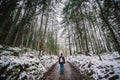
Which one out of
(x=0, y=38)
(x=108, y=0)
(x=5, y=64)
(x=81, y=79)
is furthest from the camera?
(x=0, y=38)

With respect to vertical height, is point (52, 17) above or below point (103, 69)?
above

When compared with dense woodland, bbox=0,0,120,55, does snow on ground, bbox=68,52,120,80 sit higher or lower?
lower

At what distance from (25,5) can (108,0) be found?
1524cm

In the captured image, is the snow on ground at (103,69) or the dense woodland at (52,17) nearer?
the snow on ground at (103,69)

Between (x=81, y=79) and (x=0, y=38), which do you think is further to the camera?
(x=0, y=38)

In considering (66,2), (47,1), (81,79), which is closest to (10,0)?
(47,1)

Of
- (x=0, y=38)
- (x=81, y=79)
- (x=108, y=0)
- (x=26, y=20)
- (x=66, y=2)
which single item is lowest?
(x=81, y=79)

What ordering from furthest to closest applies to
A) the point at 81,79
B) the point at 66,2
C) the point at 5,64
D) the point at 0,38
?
the point at 66,2 → the point at 0,38 → the point at 81,79 → the point at 5,64

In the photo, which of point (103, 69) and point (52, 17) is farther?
point (52, 17)

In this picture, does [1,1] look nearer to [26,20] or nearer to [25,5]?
[25,5]

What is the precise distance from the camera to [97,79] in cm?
573

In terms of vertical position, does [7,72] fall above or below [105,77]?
above

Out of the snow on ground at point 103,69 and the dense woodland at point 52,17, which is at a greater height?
the dense woodland at point 52,17

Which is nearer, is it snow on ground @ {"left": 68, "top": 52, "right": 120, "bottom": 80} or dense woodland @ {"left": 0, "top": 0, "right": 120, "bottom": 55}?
snow on ground @ {"left": 68, "top": 52, "right": 120, "bottom": 80}
